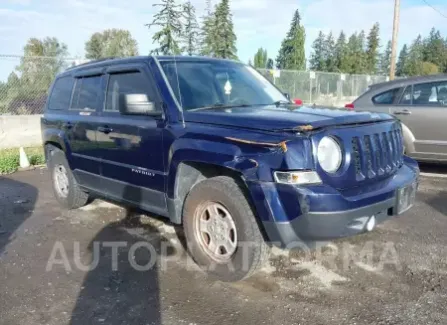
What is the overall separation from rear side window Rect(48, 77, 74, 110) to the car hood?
8.32 ft

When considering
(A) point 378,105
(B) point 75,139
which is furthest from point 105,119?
(A) point 378,105

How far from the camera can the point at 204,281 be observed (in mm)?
3625

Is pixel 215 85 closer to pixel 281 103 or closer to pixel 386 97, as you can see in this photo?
pixel 281 103

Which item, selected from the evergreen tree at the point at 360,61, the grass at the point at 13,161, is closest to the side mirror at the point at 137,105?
the grass at the point at 13,161

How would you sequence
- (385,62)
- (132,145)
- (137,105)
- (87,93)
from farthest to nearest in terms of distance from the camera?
(385,62) → (87,93) → (132,145) → (137,105)

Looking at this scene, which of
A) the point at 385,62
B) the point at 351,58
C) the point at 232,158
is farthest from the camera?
the point at 385,62

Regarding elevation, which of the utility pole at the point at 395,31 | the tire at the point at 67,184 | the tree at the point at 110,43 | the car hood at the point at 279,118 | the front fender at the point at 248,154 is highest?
the tree at the point at 110,43

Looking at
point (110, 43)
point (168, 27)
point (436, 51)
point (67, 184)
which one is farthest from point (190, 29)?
point (436, 51)

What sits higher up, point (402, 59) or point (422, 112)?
point (402, 59)

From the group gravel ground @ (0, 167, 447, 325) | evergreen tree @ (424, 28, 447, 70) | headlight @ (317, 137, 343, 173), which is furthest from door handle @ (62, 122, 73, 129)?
evergreen tree @ (424, 28, 447, 70)

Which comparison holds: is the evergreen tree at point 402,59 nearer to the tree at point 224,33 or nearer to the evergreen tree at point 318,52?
the evergreen tree at point 318,52

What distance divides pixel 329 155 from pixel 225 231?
1106mm

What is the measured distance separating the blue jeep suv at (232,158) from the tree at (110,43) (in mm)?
34485

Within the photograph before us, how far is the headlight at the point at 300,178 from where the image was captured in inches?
119
